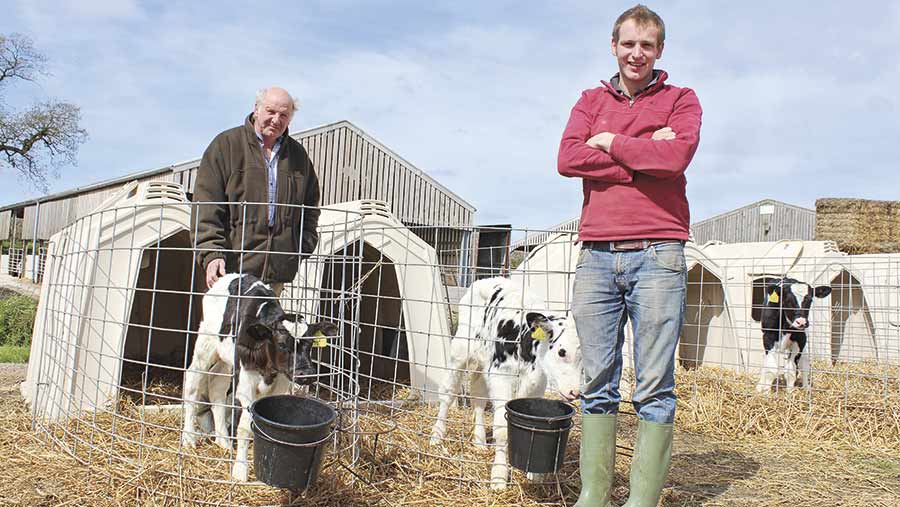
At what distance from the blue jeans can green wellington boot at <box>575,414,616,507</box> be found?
56mm

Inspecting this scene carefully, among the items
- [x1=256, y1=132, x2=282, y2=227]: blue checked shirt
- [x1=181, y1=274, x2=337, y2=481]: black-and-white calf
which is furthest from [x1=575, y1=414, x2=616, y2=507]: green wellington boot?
[x1=256, y1=132, x2=282, y2=227]: blue checked shirt

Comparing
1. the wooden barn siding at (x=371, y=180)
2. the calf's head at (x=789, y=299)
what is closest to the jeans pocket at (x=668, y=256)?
the calf's head at (x=789, y=299)

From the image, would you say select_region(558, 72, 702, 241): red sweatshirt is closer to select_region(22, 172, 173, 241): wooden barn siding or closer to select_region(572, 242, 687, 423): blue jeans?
select_region(572, 242, 687, 423): blue jeans

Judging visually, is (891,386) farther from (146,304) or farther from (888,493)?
(146,304)

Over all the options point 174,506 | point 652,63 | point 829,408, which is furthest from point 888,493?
point 174,506

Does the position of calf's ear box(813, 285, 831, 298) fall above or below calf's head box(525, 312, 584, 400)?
above

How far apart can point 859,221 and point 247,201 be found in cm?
1574

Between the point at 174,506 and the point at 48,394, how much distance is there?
2.44 meters

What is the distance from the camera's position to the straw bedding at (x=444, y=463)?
12.7 ft

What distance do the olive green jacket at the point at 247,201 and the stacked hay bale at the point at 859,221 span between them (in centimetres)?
1486

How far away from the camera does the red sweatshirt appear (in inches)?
118

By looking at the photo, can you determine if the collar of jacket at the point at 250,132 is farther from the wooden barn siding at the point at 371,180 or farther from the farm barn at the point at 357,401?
the wooden barn siding at the point at 371,180

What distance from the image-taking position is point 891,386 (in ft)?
28.0

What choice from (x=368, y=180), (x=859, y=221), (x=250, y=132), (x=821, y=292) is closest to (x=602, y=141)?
(x=250, y=132)
